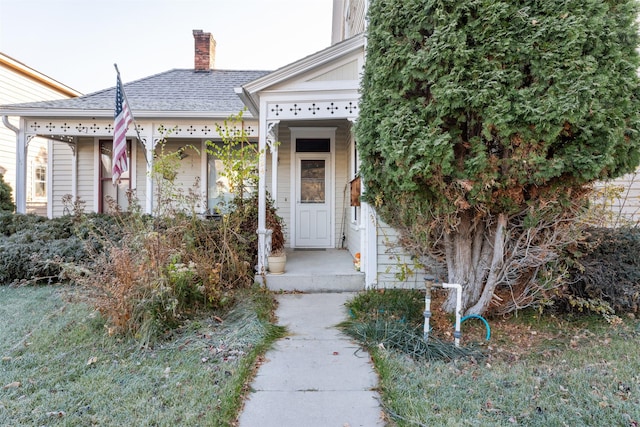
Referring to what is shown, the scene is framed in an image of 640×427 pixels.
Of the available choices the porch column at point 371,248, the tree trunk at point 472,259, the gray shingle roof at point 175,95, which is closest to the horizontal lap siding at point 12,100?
the gray shingle roof at point 175,95

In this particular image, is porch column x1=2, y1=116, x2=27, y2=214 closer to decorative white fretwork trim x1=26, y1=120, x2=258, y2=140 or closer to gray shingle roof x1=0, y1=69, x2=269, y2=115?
decorative white fretwork trim x1=26, y1=120, x2=258, y2=140

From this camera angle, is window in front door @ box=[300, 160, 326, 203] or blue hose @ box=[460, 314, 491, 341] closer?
blue hose @ box=[460, 314, 491, 341]

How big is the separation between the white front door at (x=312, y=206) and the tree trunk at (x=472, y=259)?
427 centimetres

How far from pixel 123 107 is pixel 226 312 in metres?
4.25

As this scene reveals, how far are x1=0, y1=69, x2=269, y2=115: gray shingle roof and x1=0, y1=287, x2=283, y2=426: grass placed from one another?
510 cm

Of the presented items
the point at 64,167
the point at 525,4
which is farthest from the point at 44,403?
the point at 64,167

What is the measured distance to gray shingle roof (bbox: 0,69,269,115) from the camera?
767 centimetres

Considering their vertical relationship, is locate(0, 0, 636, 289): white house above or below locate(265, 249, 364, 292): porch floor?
above

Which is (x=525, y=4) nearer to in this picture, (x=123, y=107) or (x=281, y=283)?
(x=281, y=283)

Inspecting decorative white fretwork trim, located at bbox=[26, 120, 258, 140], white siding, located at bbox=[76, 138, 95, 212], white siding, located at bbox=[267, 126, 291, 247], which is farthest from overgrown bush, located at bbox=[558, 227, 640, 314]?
white siding, located at bbox=[76, 138, 95, 212]

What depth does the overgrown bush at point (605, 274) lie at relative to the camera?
154 inches

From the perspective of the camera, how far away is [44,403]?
2389mm

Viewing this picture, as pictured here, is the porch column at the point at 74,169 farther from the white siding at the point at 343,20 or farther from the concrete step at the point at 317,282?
the white siding at the point at 343,20

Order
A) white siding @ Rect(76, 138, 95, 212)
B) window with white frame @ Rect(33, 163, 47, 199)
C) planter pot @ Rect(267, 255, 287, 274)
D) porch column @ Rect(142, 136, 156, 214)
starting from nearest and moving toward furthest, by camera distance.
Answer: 1. planter pot @ Rect(267, 255, 287, 274)
2. porch column @ Rect(142, 136, 156, 214)
3. white siding @ Rect(76, 138, 95, 212)
4. window with white frame @ Rect(33, 163, 47, 199)
